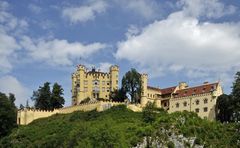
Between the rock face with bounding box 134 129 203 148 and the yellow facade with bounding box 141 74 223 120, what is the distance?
Answer: 26754 mm

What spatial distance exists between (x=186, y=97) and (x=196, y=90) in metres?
2.37

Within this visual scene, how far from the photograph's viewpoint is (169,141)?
2217 inches

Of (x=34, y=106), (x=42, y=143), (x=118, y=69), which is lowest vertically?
(x=42, y=143)

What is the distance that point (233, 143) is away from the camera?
189 feet

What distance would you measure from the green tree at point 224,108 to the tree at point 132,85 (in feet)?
55.8

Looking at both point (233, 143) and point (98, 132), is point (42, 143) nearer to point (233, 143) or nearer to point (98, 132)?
point (98, 132)

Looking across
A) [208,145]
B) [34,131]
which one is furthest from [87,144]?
[34,131]

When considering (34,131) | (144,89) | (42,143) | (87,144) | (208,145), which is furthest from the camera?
(144,89)

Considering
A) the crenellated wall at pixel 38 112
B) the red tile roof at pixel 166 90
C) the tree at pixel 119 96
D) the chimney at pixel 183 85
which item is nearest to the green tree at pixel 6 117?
the crenellated wall at pixel 38 112

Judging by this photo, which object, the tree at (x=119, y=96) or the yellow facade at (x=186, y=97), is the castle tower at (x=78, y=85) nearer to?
the tree at (x=119, y=96)

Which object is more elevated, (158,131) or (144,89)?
(144,89)

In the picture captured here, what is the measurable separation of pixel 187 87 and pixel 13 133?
3739 centimetres

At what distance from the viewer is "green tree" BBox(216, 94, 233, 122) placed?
82.9 meters

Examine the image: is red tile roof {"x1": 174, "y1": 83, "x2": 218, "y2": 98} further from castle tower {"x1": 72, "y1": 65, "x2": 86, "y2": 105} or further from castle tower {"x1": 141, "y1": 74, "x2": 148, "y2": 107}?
castle tower {"x1": 72, "y1": 65, "x2": 86, "y2": 105}
